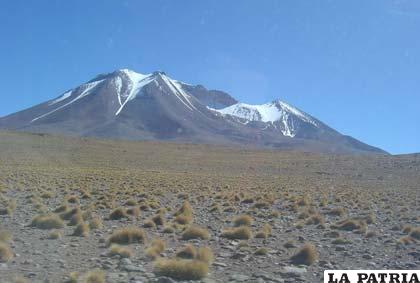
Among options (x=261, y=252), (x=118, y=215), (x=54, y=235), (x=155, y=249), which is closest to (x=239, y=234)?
(x=261, y=252)

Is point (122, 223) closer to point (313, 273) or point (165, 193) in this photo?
point (313, 273)

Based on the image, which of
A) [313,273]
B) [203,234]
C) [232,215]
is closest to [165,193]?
[232,215]

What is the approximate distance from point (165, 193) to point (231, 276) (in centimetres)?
1914

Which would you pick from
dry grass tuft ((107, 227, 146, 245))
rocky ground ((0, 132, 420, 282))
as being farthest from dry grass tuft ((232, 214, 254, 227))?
dry grass tuft ((107, 227, 146, 245))

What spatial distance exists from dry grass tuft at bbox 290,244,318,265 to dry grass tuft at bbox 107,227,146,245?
3886 millimetres

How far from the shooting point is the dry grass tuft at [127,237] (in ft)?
46.1

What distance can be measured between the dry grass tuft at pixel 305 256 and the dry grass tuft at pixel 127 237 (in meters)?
3.89

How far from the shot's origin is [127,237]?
14133 mm

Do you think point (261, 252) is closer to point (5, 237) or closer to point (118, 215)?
point (5, 237)

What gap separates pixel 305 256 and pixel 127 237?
4422 millimetres

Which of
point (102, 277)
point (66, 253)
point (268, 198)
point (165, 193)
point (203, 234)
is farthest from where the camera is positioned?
point (165, 193)

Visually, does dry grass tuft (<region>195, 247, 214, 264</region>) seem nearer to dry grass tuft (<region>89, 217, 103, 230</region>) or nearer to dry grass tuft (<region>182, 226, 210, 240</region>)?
dry grass tuft (<region>182, 226, 210, 240</region>)

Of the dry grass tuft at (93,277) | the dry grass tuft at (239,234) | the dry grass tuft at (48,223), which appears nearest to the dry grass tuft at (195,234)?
the dry grass tuft at (239,234)

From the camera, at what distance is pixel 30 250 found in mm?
12742
